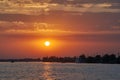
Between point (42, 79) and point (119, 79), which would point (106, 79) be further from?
point (42, 79)

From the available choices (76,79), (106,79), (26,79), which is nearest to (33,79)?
(26,79)

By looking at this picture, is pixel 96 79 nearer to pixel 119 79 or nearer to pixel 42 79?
pixel 119 79

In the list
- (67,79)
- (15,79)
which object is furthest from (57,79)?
(15,79)

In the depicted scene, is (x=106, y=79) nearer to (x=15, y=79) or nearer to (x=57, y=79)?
(x=57, y=79)

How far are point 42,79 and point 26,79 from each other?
14.0 ft

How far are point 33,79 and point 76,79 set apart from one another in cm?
828

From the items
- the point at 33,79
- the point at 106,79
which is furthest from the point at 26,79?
the point at 106,79

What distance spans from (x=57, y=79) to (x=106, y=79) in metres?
9.44

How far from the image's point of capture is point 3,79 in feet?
304

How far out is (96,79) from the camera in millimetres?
94625

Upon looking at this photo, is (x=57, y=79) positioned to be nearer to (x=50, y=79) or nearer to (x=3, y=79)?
(x=50, y=79)

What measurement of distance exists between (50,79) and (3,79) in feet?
30.3

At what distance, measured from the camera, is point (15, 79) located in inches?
3610

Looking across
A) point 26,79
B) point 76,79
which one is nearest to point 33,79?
point 26,79
